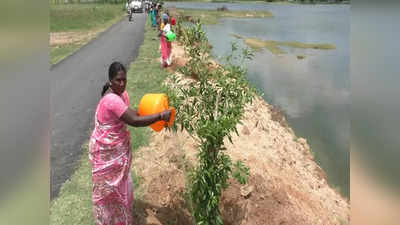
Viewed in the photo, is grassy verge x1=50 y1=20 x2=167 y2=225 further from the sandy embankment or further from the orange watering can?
the orange watering can

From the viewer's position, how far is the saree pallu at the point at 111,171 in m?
2.61

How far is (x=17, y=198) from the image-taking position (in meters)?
0.94

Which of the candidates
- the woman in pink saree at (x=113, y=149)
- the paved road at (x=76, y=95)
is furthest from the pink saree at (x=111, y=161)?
the paved road at (x=76, y=95)

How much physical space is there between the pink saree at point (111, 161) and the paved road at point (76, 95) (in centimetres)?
155

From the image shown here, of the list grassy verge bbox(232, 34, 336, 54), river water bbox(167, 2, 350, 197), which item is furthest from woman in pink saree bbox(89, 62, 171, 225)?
grassy verge bbox(232, 34, 336, 54)

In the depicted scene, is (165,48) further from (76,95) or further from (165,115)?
(165,115)

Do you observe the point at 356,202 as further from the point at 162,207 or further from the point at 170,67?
the point at 170,67

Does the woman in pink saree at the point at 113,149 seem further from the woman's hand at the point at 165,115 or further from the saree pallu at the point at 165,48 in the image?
the saree pallu at the point at 165,48

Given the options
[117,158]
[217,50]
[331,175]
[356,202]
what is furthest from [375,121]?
[217,50]

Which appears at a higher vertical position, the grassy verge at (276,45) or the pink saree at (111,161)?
the grassy verge at (276,45)

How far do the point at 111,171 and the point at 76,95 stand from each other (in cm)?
594

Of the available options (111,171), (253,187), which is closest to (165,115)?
(111,171)

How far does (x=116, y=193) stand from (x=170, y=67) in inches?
296

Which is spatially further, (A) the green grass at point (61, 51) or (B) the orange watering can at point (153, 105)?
(A) the green grass at point (61, 51)
